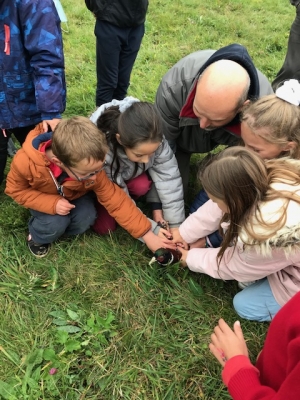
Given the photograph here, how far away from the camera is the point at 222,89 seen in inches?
84.9

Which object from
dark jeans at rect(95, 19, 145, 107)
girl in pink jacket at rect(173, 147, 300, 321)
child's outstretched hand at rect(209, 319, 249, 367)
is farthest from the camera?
dark jeans at rect(95, 19, 145, 107)

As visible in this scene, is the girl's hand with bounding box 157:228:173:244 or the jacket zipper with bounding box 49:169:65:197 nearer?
the jacket zipper with bounding box 49:169:65:197

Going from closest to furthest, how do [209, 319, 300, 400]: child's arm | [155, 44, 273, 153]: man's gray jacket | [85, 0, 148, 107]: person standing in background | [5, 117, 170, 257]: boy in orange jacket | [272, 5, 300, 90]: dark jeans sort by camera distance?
[209, 319, 300, 400]: child's arm < [5, 117, 170, 257]: boy in orange jacket < [155, 44, 273, 153]: man's gray jacket < [85, 0, 148, 107]: person standing in background < [272, 5, 300, 90]: dark jeans

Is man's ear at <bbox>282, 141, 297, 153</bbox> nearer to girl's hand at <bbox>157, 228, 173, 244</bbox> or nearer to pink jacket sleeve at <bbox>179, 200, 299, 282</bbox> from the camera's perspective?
pink jacket sleeve at <bbox>179, 200, 299, 282</bbox>

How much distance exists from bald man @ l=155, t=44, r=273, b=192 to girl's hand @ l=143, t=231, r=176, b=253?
740 millimetres

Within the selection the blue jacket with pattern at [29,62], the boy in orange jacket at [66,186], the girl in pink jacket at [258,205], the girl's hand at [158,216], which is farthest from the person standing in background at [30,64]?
the girl in pink jacket at [258,205]

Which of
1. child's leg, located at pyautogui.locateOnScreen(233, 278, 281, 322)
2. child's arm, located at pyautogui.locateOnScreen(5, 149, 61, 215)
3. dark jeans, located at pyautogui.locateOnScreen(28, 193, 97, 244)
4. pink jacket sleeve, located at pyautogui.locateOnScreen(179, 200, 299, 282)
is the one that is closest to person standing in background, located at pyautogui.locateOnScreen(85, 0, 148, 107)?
dark jeans, located at pyautogui.locateOnScreen(28, 193, 97, 244)

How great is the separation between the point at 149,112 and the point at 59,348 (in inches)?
55.6

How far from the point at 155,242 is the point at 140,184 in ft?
1.45

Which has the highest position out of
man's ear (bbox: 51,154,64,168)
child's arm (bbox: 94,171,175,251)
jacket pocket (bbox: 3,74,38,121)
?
jacket pocket (bbox: 3,74,38,121)

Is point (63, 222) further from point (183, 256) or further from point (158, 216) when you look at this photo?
point (183, 256)

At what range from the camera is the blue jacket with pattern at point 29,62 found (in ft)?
7.36

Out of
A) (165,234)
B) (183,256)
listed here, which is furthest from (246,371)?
(165,234)

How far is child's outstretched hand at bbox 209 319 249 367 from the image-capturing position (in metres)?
1.85
